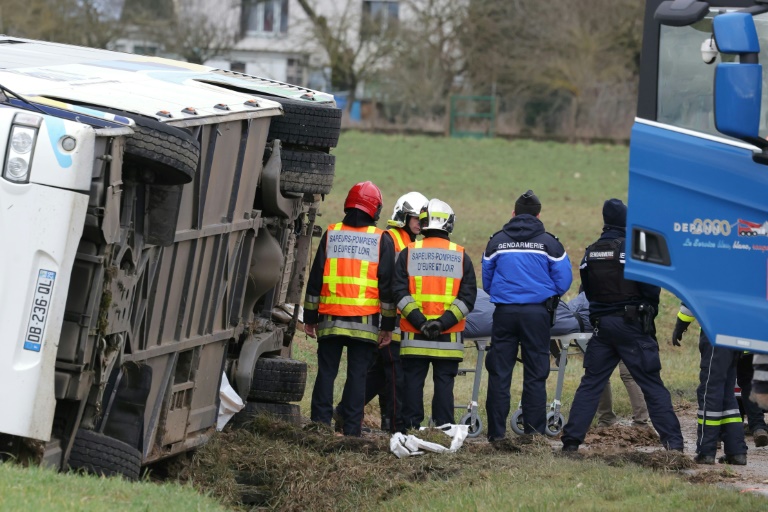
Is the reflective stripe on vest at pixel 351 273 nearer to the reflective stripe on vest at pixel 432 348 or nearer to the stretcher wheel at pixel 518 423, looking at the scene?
the reflective stripe on vest at pixel 432 348

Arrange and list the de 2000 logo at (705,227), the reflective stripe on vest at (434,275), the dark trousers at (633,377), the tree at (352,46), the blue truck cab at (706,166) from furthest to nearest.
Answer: the tree at (352,46) → the reflective stripe on vest at (434,275) → the dark trousers at (633,377) → the de 2000 logo at (705,227) → the blue truck cab at (706,166)

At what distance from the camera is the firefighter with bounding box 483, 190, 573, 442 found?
10172 mm

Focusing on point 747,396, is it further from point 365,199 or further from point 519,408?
point 365,199

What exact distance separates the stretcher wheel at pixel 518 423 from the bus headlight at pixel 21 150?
527 cm

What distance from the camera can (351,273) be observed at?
10195 mm

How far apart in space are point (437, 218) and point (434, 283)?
492mm

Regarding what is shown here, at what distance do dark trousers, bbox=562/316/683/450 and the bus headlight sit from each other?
15.6ft

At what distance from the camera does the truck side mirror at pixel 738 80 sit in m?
6.38

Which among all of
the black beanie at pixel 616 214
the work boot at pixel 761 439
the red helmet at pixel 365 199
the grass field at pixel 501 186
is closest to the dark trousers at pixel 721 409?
the work boot at pixel 761 439

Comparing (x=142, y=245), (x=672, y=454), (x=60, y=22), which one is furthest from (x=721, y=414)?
(x=60, y=22)

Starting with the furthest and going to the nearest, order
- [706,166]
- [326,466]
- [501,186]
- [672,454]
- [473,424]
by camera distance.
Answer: [501,186], [473,424], [672,454], [326,466], [706,166]

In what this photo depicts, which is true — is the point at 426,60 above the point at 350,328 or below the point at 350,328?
above

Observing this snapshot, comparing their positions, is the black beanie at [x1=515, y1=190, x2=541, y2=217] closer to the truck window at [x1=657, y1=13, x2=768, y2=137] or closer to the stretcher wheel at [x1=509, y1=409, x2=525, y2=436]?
the stretcher wheel at [x1=509, y1=409, x2=525, y2=436]

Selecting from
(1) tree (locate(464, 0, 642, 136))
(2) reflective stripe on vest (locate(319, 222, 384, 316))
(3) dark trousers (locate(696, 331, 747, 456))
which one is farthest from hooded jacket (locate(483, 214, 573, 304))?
(1) tree (locate(464, 0, 642, 136))
